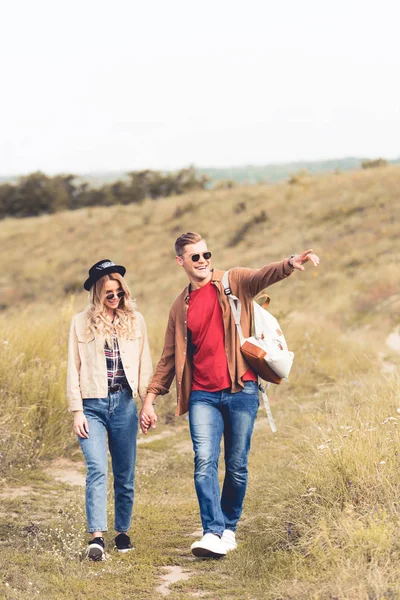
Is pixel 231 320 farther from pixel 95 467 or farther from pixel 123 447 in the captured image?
pixel 95 467

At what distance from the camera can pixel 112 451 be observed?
18.4 ft

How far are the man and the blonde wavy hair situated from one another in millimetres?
299

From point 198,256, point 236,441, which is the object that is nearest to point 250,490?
point 236,441

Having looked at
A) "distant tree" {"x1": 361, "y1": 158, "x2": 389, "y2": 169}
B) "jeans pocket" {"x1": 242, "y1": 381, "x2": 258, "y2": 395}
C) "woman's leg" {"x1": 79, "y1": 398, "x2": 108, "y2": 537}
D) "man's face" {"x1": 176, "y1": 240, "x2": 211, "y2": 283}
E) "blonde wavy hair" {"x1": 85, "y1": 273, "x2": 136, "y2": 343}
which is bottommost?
"woman's leg" {"x1": 79, "y1": 398, "x2": 108, "y2": 537}

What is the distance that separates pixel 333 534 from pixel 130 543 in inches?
61.7

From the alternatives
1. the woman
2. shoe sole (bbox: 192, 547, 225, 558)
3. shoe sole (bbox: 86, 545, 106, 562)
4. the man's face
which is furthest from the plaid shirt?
shoe sole (bbox: 192, 547, 225, 558)

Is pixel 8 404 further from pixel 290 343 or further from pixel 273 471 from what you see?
pixel 290 343

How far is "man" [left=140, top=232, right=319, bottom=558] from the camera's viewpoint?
17.3 feet

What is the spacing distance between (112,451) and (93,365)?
61cm

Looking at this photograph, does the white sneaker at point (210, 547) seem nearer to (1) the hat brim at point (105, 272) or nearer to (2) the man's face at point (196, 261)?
(2) the man's face at point (196, 261)

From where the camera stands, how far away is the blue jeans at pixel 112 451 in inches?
211

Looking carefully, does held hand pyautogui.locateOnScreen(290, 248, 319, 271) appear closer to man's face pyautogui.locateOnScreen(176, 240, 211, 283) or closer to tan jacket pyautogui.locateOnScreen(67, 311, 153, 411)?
man's face pyautogui.locateOnScreen(176, 240, 211, 283)

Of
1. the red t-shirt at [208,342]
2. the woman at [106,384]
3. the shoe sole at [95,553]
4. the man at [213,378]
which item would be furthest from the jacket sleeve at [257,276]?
the shoe sole at [95,553]

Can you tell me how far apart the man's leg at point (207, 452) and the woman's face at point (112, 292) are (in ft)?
2.55
